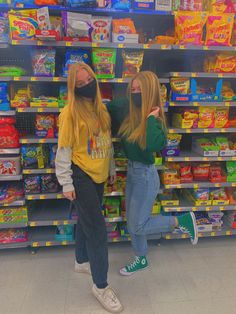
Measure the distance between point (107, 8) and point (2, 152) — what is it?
150 centimetres

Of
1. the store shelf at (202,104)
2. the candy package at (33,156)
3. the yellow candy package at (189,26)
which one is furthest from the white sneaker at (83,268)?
the yellow candy package at (189,26)

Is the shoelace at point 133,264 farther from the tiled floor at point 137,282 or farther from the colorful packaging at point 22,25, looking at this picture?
the colorful packaging at point 22,25

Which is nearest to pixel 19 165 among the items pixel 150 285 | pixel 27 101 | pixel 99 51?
pixel 27 101

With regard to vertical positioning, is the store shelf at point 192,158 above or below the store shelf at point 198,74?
below

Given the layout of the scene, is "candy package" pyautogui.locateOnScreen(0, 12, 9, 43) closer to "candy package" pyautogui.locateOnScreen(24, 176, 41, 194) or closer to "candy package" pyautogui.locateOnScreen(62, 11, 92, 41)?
"candy package" pyautogui.locateOnScreen(62, 11, 92, 41)

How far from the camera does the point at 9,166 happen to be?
244cm

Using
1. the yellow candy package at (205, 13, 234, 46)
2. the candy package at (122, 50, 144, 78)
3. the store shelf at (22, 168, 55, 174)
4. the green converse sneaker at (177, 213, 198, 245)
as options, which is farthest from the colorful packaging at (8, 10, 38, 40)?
the green converse sneaker at (177, 213, 198, 245)

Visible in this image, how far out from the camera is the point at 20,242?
2646 millimetres

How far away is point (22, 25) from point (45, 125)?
2.64ft

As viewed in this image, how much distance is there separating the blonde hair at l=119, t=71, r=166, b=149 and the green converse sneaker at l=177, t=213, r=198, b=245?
2.61ft

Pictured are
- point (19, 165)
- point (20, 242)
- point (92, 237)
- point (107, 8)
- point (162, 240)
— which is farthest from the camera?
point (162, 240)

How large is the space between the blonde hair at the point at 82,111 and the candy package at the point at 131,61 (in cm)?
58

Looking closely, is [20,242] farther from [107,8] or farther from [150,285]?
[107,8]

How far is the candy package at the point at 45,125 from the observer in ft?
7.88
